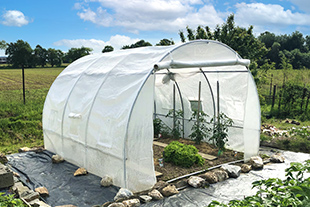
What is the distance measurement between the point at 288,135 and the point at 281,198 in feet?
30.0

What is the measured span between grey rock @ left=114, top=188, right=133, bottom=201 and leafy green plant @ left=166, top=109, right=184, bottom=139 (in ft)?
16.1

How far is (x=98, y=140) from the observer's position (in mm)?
7027

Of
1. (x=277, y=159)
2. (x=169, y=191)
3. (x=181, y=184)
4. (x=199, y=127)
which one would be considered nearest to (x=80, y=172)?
(x=169, y=191)

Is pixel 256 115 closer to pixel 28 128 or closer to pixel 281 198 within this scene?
pixel 281 198

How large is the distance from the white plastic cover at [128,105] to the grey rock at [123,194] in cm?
27

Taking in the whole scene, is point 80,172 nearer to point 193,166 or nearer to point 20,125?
point 193,166

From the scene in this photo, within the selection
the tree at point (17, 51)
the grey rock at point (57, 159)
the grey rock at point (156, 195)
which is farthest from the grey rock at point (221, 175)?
the tree at point (17, 51)

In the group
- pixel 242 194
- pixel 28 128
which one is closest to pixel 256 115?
pixel 242 194

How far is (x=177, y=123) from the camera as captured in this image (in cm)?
1125

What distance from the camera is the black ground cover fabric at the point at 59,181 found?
6055mm

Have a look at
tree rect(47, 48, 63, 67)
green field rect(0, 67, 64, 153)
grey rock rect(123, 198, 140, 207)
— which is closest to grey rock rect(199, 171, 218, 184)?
grey rock rect(123, 198, 140, 207)

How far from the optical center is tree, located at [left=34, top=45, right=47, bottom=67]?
32.6 metres

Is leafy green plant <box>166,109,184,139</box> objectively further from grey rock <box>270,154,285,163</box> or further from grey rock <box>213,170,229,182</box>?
grey rock <box>213,170,229,182</box>

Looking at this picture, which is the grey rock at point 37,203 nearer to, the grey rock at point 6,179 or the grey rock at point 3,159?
the grey rock at point 6,179
